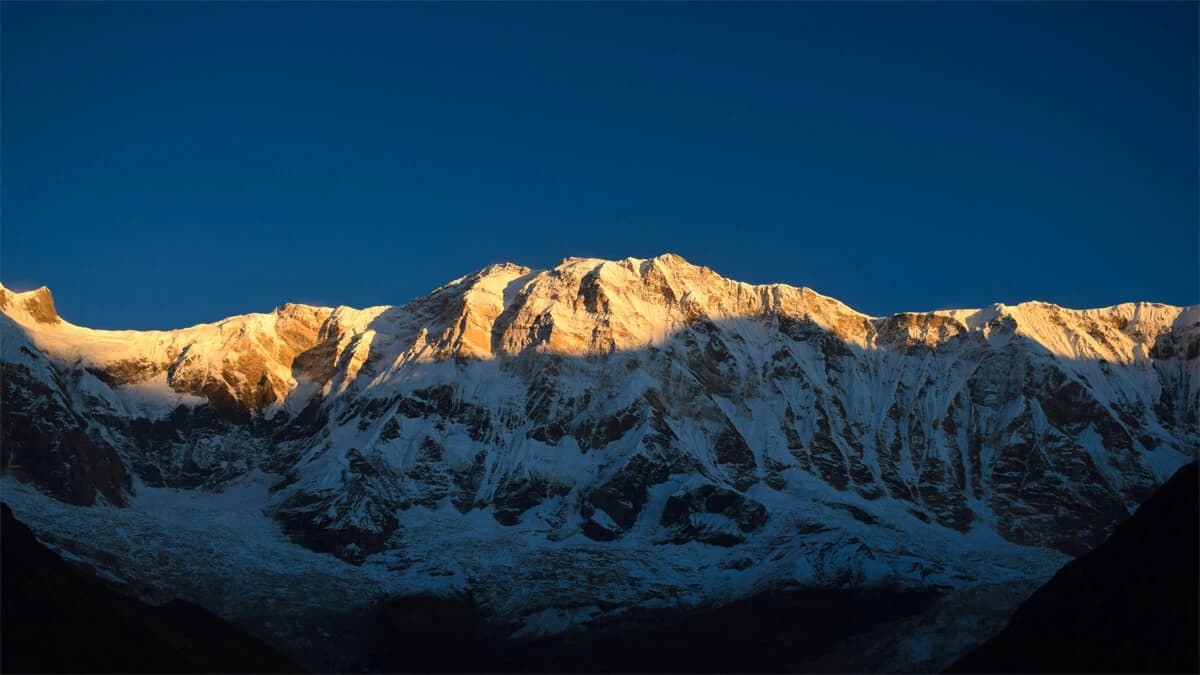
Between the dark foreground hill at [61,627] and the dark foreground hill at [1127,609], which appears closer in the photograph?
the dark foreground hill at [1127,609]

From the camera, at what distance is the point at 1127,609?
129 m

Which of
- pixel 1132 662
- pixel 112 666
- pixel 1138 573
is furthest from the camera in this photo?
pixel 112 666

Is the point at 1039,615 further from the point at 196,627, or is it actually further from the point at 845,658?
the point at 196,627

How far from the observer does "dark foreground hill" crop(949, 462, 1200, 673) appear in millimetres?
123019

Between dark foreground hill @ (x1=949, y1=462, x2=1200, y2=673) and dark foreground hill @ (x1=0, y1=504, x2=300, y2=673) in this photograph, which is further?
dark foreground hill @ (x1=0, y1=504, x2=300, y2=673)

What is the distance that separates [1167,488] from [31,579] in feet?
310

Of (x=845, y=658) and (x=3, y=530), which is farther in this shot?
(x=845, y=658)

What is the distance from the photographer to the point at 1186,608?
123438mm

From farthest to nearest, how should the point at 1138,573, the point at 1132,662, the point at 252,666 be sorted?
the point at 252,666 < the point at 1138,573 < the point at 1132,662

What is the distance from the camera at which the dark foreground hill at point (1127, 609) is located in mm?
123019

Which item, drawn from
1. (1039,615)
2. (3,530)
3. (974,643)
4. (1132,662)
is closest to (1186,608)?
(1132,662)

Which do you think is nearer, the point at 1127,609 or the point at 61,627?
the point at 1127,609

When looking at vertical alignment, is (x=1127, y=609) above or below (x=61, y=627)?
below

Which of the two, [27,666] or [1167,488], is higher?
[1167,488]
